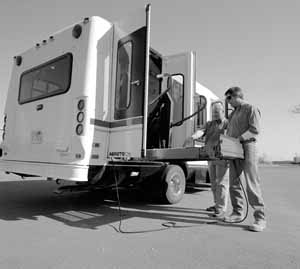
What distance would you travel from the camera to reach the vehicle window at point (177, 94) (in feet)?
16.9

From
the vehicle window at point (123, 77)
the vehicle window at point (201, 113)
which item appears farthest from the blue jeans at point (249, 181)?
the vehicle window at point (201, 113)

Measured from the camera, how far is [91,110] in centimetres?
360

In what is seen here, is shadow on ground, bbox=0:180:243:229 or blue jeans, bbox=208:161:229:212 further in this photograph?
blue jeans, bbox=208:161:229:212

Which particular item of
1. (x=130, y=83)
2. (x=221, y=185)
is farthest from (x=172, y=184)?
(x=130, y=83)

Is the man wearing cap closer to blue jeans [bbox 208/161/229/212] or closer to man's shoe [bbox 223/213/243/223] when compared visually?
man's shoe [bbox 223/213/243/223]

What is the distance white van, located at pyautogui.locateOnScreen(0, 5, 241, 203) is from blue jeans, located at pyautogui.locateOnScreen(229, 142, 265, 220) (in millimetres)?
606

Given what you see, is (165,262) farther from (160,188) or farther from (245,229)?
(160,188)

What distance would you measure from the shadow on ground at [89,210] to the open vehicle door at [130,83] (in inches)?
42.5

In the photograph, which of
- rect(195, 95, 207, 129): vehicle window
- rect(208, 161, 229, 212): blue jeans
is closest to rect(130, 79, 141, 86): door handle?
rect(208, 161, 229, 212): blue jeans

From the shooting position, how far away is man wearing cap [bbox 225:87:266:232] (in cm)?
339

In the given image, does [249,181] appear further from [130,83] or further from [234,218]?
[130,83]

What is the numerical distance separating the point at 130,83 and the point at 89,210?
7.47 feet

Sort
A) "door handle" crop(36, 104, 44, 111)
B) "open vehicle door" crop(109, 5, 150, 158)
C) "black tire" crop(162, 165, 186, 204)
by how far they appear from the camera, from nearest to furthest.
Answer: "open vehicle door" crop(109, 5, 150, 158)
"door handle" crop(36, 104, 44, 111)
"black tire" crop(162, 165, 186, 204)

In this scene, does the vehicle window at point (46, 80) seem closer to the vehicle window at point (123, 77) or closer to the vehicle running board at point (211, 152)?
the vehicle window at point (123, 77)
